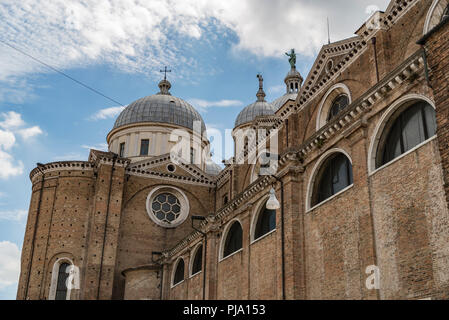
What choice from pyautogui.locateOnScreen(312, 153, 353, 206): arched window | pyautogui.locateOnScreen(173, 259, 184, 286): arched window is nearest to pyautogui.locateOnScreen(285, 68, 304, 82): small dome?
pyautogui.locateOnScreen(173, 259, 184, 286): arched window

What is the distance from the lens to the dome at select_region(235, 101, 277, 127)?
42.5 m

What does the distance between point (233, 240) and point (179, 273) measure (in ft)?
20.8

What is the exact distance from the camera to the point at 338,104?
64.1ft

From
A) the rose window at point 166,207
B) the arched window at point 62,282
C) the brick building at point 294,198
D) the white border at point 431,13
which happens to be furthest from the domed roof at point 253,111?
the white border at point 431,13

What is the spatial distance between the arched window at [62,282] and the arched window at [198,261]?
731 centimetres

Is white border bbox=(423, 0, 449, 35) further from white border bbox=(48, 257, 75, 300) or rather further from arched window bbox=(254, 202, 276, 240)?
white border bbox=(48, 257, 75, 300)

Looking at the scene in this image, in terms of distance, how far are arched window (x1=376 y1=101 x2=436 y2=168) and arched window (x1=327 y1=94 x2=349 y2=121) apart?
495 cm

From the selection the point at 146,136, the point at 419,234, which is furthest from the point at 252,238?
the point at 146,136

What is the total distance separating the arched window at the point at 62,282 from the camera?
2836 cm

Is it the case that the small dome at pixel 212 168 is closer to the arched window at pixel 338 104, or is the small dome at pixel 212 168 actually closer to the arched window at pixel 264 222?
→ the arched window at pixel 264 222

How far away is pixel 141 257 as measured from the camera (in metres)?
30.3
